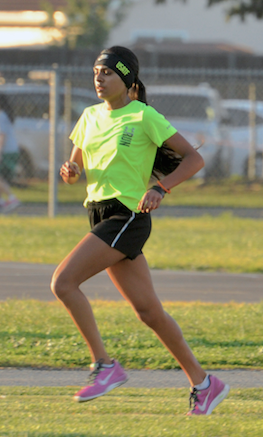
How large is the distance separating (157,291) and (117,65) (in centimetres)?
393

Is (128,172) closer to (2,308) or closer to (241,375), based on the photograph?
Result: (241,375)

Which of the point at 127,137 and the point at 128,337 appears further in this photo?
the point at 128,337

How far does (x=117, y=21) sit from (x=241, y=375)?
3103 cm

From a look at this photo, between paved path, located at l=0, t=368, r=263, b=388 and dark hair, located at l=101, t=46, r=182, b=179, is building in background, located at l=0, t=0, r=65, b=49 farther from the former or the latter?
dark hair, located at l=101, t=46, r=182, b=179

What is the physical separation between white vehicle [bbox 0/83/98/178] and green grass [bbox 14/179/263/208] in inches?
24.1

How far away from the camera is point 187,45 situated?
3700cm

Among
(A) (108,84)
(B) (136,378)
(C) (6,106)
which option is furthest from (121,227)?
(C) (6,106)

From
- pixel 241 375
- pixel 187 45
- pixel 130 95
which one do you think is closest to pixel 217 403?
pixel 241 375

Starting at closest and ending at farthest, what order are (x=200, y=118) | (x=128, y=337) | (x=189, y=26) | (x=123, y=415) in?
(x=123, y=415) < (x=128, y=337) < (x=200, y=118) < (x=189, y=26)

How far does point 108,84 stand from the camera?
13.1 feet

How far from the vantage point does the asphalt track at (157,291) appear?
4820mm

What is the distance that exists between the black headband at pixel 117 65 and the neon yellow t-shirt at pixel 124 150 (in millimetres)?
150

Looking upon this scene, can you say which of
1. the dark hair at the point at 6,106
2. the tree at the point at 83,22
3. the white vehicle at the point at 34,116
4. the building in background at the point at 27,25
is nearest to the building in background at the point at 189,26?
the building in background at the point at 27,25

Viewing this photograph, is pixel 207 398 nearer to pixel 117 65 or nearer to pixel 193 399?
pixel 193 399
